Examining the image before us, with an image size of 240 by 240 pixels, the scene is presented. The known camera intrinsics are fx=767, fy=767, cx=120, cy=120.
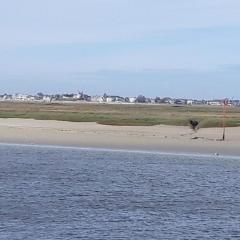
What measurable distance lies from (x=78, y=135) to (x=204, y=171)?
18.7 meters

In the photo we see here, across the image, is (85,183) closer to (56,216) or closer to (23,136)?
(56,216)

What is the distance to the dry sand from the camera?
1684 inches

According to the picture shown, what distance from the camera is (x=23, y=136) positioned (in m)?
50.2

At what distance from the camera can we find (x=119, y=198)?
920 inches

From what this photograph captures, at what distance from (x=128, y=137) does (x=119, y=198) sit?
23761 millimetres

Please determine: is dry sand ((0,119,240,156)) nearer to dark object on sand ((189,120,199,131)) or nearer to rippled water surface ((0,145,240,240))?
dark object on sand ((189,120,199,131))

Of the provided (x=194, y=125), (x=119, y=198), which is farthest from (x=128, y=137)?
(x=119, y=198)

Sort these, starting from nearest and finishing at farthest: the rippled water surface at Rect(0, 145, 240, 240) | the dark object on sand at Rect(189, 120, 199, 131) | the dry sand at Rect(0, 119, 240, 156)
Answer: the rippled water surface at Rect(0, 145, 240, 240) < the dry sand at Rect(0, 119, 240, 156) < the dark object on sand at Rect(189, 120, 199, 131)

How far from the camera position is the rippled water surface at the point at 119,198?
18.1 m

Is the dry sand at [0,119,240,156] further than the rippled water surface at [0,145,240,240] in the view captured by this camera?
Yes

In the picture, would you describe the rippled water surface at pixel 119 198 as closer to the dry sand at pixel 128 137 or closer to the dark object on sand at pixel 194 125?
the dry sand at pixel 128 137

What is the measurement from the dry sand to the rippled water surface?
5.13 metres

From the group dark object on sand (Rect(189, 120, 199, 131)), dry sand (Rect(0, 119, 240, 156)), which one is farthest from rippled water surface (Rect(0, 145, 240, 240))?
dark object on sand (Rect(189, 120, 199, 131))

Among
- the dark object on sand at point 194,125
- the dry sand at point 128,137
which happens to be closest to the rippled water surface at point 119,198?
the dry sand at point 128,137
